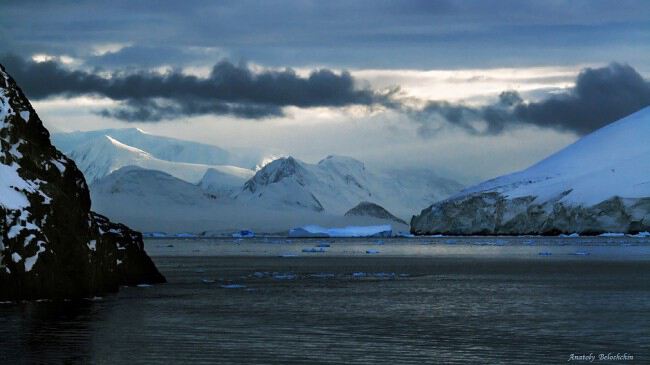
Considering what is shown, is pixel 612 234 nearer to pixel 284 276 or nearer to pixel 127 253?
pixel 284 276

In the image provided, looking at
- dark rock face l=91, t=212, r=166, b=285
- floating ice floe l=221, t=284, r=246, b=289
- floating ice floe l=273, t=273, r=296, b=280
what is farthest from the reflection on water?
floating ice floe l=273, t=273, r=296, b=280

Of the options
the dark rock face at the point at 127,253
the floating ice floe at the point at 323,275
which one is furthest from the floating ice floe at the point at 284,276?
the dark rock face at the point at 127,253

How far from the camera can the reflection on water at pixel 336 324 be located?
23359 millimetres

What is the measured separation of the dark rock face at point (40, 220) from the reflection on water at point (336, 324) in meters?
1.00

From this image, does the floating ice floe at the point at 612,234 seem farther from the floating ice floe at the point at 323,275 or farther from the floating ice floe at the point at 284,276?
the floating ice floe at the point at 284,276

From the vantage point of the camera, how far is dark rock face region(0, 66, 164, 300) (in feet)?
110

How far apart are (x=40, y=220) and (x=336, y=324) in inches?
413

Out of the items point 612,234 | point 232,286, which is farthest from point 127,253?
Answer: point 612,234

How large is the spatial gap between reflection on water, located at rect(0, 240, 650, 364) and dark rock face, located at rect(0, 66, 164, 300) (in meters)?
1.00

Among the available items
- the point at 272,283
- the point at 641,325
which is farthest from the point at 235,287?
the point at 641,325

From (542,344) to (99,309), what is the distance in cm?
1439

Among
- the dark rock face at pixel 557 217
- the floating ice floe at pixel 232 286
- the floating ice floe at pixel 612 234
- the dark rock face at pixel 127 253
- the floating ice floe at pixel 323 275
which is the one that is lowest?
the floating ice floe at pixel 232 286

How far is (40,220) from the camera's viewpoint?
34.2 m

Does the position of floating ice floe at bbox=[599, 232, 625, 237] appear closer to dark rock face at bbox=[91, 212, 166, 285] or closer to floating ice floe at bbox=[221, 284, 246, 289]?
floating ice floe at bbox=[221, 284, 246, 289]
